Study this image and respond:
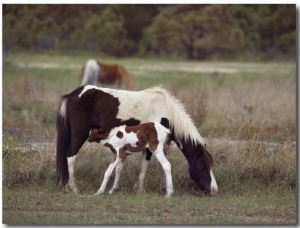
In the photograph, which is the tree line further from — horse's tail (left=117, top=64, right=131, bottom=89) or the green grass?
the green grass

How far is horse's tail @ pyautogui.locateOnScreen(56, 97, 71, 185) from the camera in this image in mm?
8016

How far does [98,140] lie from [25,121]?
178 inches

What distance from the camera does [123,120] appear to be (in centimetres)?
792

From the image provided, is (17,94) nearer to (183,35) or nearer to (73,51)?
(73,51)

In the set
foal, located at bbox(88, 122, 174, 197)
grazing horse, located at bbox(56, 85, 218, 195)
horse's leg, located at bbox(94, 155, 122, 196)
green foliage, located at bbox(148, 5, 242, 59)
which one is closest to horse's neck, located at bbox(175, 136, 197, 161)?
grazing horse, located at bbox(56, 85, 218, 195)

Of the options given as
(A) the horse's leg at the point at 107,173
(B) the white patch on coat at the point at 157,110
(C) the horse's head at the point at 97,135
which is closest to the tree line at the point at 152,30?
(B) the white patch on coat at the point at 157,110

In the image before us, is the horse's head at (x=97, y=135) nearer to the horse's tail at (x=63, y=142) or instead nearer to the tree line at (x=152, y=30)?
the horse's tail at (x=63, y=142)

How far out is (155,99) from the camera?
7.98 metres

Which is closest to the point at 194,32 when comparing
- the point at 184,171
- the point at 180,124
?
the point at 184,171

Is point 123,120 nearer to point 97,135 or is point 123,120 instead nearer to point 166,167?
point 97,135

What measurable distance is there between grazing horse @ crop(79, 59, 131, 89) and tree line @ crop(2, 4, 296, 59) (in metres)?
0.40

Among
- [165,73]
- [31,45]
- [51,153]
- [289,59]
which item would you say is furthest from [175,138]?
[165,73]

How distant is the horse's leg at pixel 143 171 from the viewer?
7941 millimetres

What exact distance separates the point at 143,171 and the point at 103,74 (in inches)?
296
